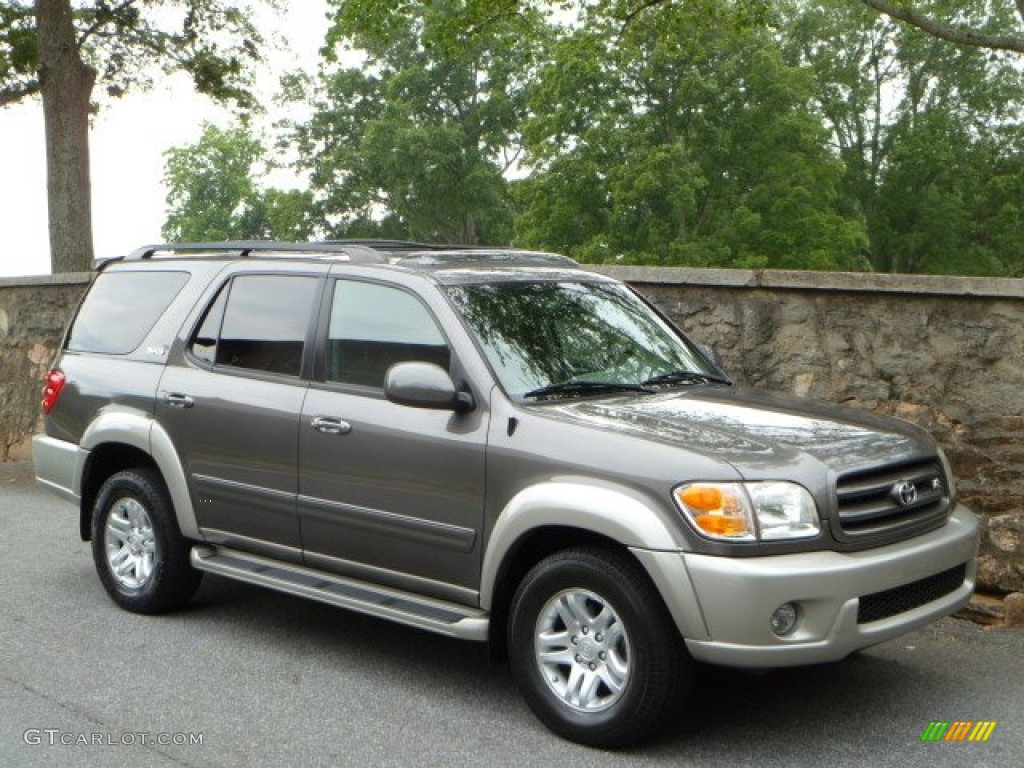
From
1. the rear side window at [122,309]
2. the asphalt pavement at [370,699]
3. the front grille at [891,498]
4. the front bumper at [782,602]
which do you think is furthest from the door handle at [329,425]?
the front grille at [891,498]

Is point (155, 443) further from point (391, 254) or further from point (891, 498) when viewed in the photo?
point (891, 498)

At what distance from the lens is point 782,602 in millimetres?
4602

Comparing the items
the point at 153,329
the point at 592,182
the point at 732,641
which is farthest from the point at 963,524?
the point at 592,182

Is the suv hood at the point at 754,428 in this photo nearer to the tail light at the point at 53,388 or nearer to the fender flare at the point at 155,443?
the fender flare at the point at 155,443

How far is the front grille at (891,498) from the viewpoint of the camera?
488 centimetres

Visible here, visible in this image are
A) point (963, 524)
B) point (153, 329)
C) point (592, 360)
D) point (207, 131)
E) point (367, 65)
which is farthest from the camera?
point (207, 131)

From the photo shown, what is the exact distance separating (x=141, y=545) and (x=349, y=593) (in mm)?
1726

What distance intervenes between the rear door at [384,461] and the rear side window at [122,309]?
1410 millimetres

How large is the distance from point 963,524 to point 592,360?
1659 millimetres

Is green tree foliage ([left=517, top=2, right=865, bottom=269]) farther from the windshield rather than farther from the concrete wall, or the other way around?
the windshield

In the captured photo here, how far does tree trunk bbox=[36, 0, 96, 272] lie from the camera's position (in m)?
17.2

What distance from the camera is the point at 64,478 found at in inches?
291

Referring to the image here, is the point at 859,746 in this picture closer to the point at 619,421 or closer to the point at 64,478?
the point at 619,421

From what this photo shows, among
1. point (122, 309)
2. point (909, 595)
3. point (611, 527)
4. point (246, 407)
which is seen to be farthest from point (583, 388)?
point (122, 309)
